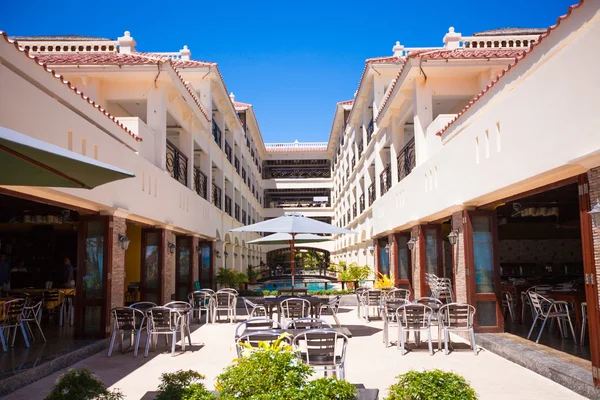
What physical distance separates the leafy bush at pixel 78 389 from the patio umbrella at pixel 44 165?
1.54 m

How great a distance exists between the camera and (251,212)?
3794 cm

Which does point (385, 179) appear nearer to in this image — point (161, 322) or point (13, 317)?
point (161, 322)

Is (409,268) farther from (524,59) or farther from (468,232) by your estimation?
(524,59)

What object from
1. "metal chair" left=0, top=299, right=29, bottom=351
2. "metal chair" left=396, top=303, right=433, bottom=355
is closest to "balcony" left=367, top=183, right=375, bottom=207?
"metal chair" left=396, top=303, right=433, bottom=355

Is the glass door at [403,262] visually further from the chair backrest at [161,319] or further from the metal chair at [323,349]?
the metal chair at [323,349]

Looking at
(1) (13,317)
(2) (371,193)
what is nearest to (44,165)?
(1) (13,317)

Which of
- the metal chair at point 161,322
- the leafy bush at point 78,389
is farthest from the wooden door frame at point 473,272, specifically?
the leafy bush at point 78,389

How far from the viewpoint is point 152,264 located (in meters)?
14.6

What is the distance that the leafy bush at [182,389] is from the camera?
3.82 m

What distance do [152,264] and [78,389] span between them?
11.0m

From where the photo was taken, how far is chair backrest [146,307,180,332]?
9.30m

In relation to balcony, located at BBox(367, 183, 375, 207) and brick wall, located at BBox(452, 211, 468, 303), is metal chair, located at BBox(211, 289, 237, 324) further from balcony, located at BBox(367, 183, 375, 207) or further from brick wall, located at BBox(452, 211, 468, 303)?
balcony, located at BBox(367, 183, 375, 207)

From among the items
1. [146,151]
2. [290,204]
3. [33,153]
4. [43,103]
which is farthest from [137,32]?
[290,204]

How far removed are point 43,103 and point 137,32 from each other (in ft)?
41.4
